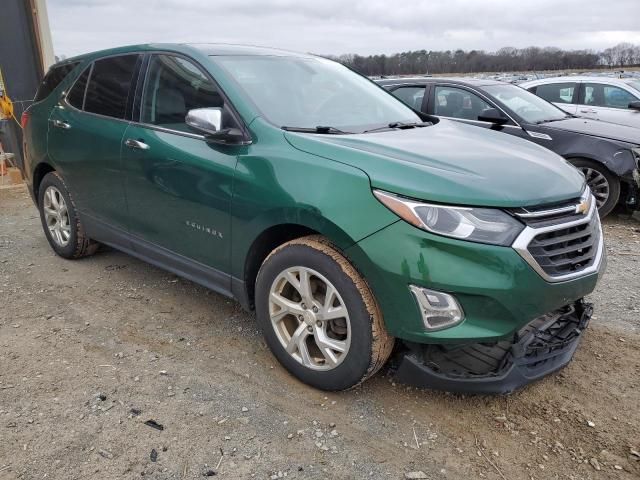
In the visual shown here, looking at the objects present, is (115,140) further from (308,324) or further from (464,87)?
(464,87)

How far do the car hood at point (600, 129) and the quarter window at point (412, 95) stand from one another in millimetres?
1532

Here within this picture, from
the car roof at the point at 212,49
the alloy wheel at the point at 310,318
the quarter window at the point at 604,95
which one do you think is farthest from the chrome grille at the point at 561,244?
the quarter window at the point at 604,95

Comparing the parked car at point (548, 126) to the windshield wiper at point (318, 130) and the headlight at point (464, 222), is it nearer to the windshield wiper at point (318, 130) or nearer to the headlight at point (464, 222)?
the windshield wiper at point (318, 130)

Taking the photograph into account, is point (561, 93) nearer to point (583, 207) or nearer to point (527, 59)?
point (583, 207)

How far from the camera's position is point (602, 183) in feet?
19.8

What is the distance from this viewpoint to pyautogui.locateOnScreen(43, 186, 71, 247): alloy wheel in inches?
175

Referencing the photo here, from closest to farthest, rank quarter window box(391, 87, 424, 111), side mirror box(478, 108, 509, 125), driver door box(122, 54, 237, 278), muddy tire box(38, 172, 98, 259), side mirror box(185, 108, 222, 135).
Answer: side mirror box(185, 108, 222, 135) < driver door box(122, 54, 237, 278) < muddy tire box(38, 172, 98, 259) < side mirror box(478, 108, 509, 125) < quarter window box(391, 87, 424, 111)

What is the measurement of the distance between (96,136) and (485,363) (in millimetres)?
2973

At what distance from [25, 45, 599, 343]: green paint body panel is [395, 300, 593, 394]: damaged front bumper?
0.55ft

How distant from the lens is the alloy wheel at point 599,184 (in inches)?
236

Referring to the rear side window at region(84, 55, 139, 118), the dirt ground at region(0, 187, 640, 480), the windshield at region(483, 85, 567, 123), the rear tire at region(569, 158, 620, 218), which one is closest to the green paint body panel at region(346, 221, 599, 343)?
the dirt ground at region(0, 187, 640, 480)

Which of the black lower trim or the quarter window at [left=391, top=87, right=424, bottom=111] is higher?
the quarter window at [left=391, top=87, right=424, bottom=111]

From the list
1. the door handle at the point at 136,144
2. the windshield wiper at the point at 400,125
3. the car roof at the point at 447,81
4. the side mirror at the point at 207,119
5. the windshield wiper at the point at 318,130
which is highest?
the car roof at the point at 447,81

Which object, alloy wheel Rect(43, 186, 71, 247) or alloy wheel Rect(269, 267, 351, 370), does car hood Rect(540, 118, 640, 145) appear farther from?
alloy wheel Rect(43, 186, 71, 247)
